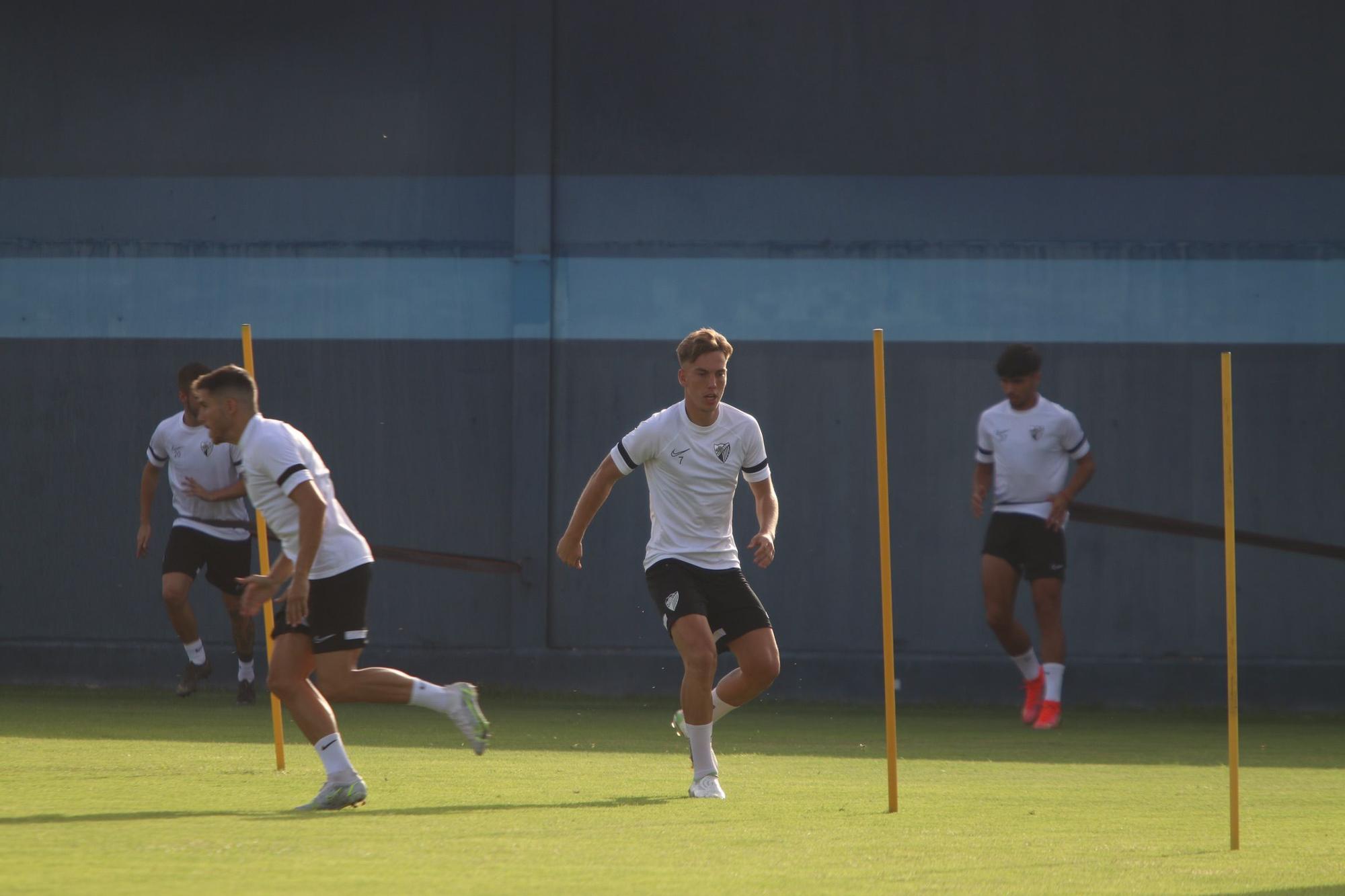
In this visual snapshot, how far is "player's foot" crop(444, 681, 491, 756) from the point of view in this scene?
6586 mm

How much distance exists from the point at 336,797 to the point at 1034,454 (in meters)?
5.72

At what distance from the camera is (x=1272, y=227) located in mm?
12570

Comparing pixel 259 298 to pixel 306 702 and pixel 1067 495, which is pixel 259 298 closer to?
pixel 1067 495

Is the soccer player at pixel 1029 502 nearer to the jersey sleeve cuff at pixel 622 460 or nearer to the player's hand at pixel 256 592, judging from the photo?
the jersey sleeve cuff at pixel 622 460

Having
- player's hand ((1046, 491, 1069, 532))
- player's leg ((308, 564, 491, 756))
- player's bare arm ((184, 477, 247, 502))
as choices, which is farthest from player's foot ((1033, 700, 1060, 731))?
player's bare arm ((184, 477, 247, 502))

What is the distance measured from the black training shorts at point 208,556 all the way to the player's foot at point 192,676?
659 mm

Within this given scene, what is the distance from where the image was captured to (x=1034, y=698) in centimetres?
1089

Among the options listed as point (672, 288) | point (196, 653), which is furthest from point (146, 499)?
point (672, 288)

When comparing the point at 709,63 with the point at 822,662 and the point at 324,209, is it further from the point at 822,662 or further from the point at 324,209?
the point at 822,662

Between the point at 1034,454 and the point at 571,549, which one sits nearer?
the point at 571,549

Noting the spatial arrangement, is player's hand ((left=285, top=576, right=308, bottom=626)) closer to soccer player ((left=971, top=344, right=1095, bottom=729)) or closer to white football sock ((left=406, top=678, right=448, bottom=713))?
white football sock ((left=406, top=678, right=448, bottom=713))

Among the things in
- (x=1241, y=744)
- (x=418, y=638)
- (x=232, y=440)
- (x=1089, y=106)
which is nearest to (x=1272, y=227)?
(x=1089, y=106)

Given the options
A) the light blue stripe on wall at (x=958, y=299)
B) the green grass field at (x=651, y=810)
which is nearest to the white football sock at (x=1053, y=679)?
the green grass field at (x=651, y=810)

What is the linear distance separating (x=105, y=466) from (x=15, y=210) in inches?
86.0
